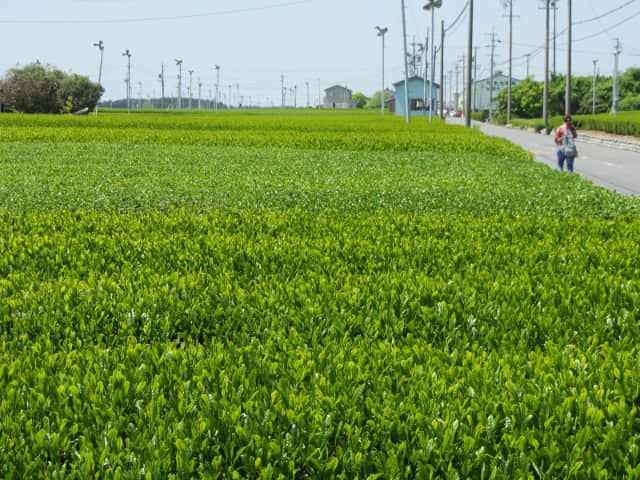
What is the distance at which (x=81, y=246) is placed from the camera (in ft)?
24.7

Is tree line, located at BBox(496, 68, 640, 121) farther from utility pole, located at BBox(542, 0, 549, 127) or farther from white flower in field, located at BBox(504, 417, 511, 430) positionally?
white flower in field, located at BBox(504, 417, 511, 430)

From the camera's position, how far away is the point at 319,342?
15.3ft

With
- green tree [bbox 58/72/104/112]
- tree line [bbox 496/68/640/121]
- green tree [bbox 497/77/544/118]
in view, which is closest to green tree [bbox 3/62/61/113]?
green tree [bbox 58/72/104/112]

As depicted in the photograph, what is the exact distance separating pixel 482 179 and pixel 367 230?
22.8 ft

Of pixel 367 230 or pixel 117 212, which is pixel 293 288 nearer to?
pixel 367 230

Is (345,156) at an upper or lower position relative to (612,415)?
upper

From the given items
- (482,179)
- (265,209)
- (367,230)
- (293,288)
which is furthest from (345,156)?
(293,288)

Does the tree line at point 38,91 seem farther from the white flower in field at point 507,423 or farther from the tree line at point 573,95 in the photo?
the white flower in field at point 507,423

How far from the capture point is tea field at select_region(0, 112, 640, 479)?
2971mm

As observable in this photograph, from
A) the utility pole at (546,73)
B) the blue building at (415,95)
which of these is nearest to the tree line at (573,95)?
the blue building at (415,95)

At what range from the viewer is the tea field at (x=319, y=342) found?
2.97 meters

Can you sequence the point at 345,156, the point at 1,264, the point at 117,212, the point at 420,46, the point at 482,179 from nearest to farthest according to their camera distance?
the point at 1,264
the point at 117,212
the point at 482,179
the point at 345,156
the point at 420,46

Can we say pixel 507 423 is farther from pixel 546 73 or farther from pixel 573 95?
pixel 573 95

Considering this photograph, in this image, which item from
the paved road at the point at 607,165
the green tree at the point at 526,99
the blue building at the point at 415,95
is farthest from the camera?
the blue building at the point at 415,95
